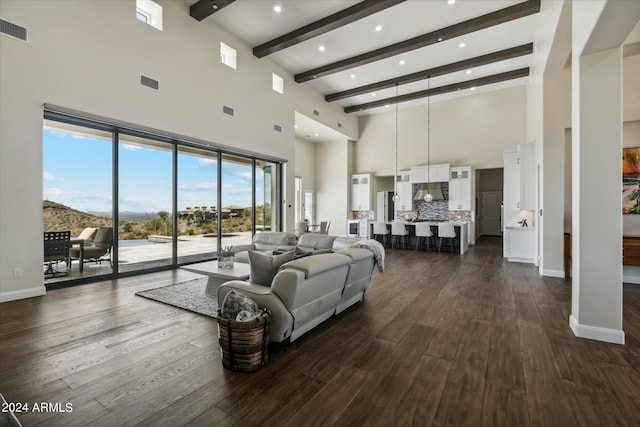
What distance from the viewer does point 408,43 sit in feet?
22.6

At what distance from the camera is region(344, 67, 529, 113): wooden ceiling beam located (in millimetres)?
8570

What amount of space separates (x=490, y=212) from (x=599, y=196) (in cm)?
1139

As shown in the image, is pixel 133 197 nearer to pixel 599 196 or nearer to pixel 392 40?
pixel 392 40

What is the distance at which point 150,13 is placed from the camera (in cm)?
548

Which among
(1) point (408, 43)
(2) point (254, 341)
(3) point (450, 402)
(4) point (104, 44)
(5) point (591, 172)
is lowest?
(3) point (450, 402)

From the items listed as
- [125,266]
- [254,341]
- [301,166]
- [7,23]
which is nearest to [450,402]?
[254,341]

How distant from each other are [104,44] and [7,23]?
110 centimetres

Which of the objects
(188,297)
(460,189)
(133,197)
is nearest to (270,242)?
(188,297)

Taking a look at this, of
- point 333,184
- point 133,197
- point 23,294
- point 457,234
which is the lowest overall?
point 23,294

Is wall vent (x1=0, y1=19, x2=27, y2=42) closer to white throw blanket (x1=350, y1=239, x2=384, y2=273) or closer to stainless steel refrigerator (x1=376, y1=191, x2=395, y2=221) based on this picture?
white throw blanket (x1=350, y1=239, x2=384, y2=273)

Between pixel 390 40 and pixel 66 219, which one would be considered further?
pixel 390 40

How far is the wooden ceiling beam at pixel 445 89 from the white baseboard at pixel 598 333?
825cm

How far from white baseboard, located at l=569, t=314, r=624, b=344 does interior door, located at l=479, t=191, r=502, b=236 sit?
11.2 meters

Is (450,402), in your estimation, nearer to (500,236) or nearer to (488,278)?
(488,278)
